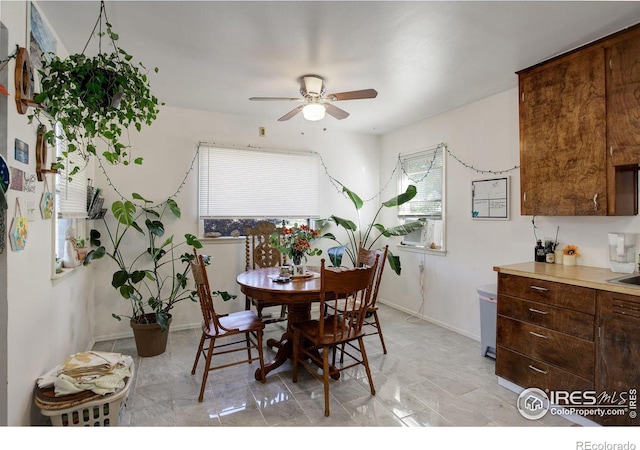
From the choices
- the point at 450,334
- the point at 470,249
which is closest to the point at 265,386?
the point at 450,334

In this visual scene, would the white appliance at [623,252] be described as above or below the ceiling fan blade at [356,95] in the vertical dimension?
below

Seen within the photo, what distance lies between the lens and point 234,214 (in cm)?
404

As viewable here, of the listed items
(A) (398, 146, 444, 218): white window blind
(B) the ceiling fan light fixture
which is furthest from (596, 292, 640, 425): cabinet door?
(B) the ceiling fan light fixture

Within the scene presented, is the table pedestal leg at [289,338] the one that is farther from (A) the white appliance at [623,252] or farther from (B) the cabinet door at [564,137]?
(A) the white appliance at [623,252]

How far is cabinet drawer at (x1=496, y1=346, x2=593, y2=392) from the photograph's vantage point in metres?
2.10

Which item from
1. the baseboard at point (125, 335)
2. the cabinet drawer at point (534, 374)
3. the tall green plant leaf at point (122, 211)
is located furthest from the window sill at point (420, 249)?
the tall green plant leaf at point (122, 211)

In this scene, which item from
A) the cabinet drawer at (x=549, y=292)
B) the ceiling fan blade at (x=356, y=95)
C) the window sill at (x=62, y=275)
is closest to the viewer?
the cabinet drawer at (x=549, y=292)

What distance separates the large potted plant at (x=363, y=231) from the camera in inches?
153

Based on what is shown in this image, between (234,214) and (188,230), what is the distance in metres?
0.56

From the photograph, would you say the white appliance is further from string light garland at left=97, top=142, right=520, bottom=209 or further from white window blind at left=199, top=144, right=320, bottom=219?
white window blind at left=199, top=144, right=320, bottom=219

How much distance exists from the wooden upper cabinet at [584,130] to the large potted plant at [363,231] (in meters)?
1.33

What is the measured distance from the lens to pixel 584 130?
7.77 feet

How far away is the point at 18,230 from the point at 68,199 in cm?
110

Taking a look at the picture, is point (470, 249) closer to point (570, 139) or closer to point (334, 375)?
point (570, 139)
